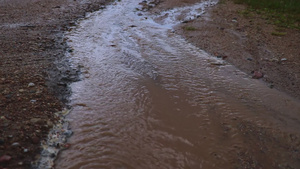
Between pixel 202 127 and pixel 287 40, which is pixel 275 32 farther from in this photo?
pixel 202 127

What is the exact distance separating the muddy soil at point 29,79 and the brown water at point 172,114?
44 centimetres

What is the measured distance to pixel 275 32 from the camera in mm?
8914

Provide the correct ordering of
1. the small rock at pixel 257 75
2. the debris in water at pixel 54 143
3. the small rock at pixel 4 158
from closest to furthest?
the small rock at pixel 4 158 < the debris in water at pixel 54 143 < the small rock at pixel 257 75

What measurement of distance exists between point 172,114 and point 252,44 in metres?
5.22

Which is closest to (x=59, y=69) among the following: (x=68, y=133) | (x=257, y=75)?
(x=68, y=133)

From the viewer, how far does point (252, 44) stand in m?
8.02

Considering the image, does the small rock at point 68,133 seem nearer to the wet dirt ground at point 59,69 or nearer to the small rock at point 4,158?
the wet dirt ground at point 59,69

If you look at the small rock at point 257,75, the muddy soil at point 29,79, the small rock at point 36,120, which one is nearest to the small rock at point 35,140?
the muddy soil at point 29,79

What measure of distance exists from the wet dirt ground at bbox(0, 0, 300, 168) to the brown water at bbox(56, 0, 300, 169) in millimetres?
39

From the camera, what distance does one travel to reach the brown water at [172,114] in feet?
11.7

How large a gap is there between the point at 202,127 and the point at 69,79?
134 inches

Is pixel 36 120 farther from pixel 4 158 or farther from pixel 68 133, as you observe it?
pixel 4 158

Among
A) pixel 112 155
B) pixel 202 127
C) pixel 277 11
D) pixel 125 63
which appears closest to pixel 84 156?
pixel 112 155

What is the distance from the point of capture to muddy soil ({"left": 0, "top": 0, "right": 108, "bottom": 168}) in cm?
335
